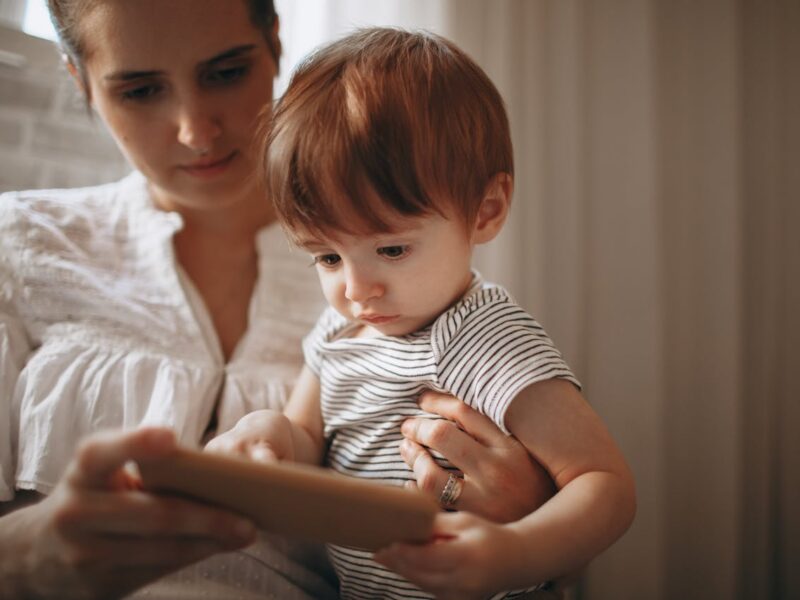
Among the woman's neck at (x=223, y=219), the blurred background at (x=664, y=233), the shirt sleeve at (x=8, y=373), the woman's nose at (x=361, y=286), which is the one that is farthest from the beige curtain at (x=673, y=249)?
the shirt sleeve at (x=8, y=373)

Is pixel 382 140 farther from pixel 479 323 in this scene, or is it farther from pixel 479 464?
pixel 479 464

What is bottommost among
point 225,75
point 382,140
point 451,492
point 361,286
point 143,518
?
point 451,492

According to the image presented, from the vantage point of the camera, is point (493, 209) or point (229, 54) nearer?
point (493, 209)

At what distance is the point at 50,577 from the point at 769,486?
156 cm

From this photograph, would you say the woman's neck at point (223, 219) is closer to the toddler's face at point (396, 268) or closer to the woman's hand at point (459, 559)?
the toddler's face at point (396, 268)

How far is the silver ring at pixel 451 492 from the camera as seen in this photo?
0.83m

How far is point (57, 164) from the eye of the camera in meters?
1.48

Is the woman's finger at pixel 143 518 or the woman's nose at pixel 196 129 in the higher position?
the woman's nose at pixel 196 129

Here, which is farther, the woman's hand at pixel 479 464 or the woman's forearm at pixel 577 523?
the woman's hand at pixel 479 464

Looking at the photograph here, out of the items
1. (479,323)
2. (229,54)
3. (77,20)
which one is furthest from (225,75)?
(479,323)

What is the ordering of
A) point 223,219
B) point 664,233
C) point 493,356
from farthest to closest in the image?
point 664,233, point 223,219, point 493,356

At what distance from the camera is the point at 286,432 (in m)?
0.90

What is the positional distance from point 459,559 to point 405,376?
303 mm

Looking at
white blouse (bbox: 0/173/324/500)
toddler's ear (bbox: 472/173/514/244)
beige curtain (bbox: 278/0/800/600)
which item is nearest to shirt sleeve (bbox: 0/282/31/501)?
white blouse (bbox: 0/173/324/500)
